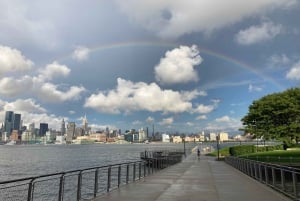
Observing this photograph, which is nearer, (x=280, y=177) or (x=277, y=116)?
(x=280, y=177)

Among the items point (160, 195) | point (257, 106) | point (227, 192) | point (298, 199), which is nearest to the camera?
point (298, 199)

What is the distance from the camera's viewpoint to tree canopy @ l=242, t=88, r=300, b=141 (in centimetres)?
4719

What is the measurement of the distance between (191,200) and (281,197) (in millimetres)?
3174

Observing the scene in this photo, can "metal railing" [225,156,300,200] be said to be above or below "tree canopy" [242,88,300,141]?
below

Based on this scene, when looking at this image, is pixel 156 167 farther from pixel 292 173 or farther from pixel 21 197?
pixel 21 197

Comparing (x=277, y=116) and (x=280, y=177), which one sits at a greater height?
(x=277, y=116)

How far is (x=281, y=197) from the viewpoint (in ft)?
38.9

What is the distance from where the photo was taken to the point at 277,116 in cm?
4912

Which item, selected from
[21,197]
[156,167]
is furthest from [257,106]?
[21,197]

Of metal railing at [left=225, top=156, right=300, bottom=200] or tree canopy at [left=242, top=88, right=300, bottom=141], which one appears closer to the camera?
metal railing at [left=225, top=156, right=300, bottom=200]

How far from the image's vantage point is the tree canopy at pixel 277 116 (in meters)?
47.2

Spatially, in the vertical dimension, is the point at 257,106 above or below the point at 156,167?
above

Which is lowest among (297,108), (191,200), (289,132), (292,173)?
(191,200)

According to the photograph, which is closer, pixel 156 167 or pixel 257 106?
pixel 156 167
